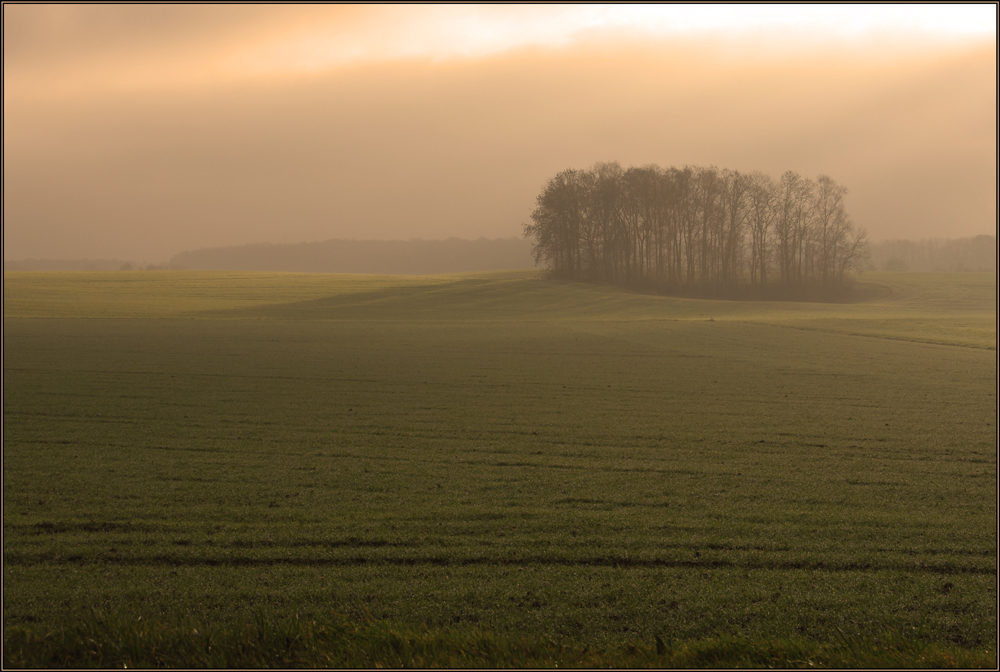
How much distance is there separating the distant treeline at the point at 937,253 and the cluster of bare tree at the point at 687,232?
86136 mm

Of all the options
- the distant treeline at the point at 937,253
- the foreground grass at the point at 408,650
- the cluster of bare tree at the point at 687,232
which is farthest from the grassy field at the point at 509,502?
the distant treeline at the point at 937,253

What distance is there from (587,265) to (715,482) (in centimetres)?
7679

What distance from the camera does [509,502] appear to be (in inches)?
328

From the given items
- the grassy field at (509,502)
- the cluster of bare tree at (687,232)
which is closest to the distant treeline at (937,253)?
the cluster of bare tree at (687,232)

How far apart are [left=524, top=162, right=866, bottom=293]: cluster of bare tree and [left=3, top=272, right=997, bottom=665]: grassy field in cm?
6026

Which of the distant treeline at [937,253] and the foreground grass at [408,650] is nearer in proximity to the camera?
the foreground grass at [408,650]

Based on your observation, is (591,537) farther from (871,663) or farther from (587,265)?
(587,265)

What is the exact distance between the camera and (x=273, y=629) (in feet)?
17.5

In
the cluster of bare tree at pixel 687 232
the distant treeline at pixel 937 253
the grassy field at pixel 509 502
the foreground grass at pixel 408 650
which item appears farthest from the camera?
the distant treeline at pixel 937 253

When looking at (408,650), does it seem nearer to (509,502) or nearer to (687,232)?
(509,502)

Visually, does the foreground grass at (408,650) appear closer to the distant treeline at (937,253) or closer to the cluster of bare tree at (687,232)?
the cluster of bare tree at (687,232)

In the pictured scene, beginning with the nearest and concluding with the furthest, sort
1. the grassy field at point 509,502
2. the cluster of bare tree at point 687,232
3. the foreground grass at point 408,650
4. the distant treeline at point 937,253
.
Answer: the foreground grass at point 408,650 < the grassy field at point 509,502 < the cluster of bare tree at point 687,232 < the distant treeline at point 937,253

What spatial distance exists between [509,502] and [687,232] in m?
81.6

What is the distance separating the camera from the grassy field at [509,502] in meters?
5.66
